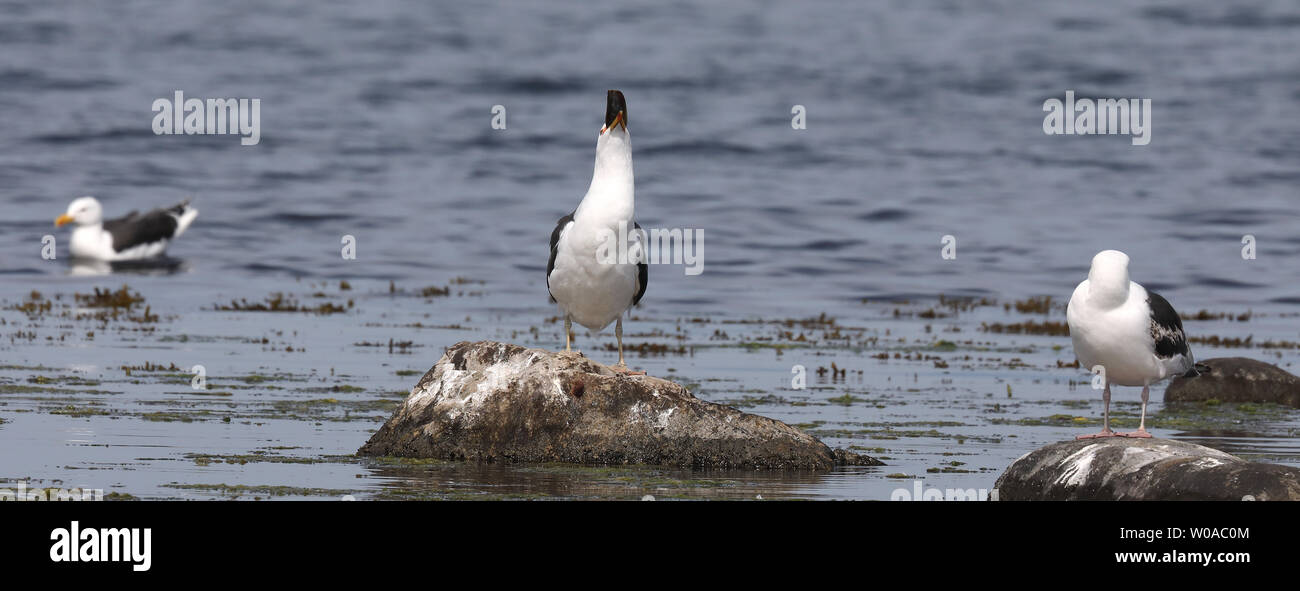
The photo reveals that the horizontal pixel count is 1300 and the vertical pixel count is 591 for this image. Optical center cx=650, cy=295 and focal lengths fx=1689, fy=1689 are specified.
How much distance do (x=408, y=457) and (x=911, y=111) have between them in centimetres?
4652

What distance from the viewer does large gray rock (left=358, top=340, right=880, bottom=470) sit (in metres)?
11.9

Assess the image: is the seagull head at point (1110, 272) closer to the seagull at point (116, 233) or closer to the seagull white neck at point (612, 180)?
the seagull white neck at point (612, 180)

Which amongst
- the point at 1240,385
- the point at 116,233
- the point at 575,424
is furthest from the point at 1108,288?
the point at 116,233

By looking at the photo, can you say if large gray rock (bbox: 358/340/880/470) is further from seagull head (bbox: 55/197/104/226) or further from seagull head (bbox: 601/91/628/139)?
seagull head (bbox: 55/197/104/226)

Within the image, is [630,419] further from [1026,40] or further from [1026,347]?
[1026,40]

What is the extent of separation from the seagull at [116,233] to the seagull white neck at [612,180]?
68.0 ft

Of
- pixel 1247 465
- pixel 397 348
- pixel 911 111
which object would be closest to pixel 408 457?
pixel 1247 465

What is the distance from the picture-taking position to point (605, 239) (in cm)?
1191

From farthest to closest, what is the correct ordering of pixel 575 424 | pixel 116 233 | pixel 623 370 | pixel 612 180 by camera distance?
pixel 116 233 → pixel 623 370 → pixel 575 424 → pixel 612 180

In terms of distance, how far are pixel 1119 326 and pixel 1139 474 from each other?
1.78 meters

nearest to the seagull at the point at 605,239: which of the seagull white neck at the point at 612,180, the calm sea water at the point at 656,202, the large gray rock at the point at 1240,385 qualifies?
the seagull white neck at the point at 612,180

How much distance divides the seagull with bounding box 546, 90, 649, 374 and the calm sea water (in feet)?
4.59

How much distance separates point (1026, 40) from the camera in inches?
2859

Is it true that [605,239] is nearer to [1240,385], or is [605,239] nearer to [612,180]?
[612,180]
